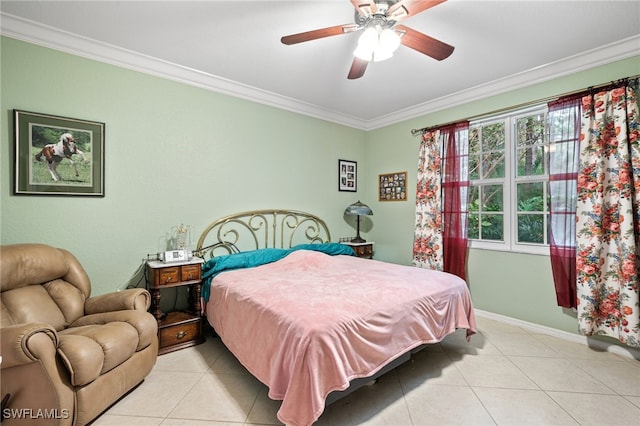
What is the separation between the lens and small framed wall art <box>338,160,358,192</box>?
4.37 m

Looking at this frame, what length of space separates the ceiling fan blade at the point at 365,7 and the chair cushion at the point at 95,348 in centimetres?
243

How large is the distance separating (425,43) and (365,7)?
20.6 inches

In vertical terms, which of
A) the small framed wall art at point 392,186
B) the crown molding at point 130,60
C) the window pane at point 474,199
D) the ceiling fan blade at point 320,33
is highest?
the crown molding at point 130,60

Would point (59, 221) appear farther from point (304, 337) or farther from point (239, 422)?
point (304, 337)

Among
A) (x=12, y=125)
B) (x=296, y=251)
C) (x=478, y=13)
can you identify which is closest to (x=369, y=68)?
(x=478, y=13)

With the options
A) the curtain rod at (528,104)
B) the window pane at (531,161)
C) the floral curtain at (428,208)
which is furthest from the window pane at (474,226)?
the curtain rod at (528,104)

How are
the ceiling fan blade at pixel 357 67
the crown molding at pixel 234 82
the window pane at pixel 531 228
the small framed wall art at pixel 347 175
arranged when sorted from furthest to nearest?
the small framed wall art at pixel 347 175
the window pane at pixel 531 228
the crown molding at pixel 234 82
the ceiling fan blade at pixel 357 67

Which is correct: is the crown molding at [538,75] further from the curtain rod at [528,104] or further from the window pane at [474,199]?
the window pane at [474,199]

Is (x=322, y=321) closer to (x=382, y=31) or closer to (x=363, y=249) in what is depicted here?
(x=382, y=31)

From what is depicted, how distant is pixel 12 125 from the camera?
219 centimetres

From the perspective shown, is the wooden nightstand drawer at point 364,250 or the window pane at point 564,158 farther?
the wooden nightstand drawer at point 364,250

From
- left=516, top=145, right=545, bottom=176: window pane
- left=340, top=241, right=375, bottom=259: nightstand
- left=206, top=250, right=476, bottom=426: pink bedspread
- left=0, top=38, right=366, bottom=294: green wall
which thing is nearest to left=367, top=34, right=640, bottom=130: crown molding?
left=516, top=145, right=545, bottom=176: window pane

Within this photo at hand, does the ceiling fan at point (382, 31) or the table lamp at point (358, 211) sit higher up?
the ceiling fan at point (382, 31)

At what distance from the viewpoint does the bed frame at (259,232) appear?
3162mm
